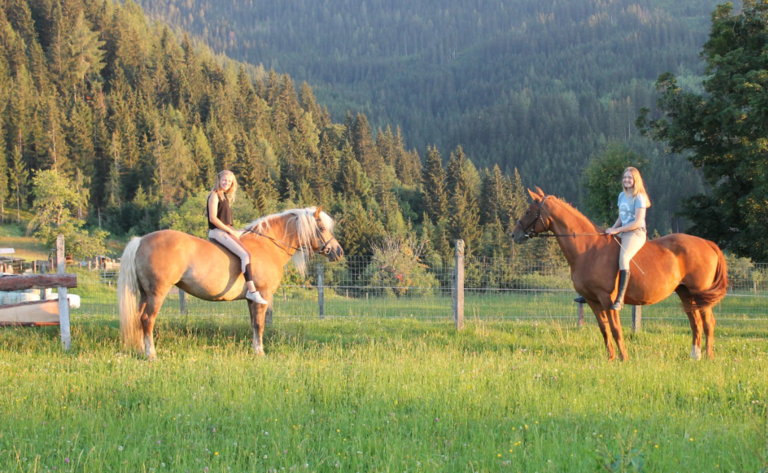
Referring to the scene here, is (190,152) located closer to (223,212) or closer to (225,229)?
(223,212)

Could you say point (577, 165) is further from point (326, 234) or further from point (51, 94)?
point (326, 234)

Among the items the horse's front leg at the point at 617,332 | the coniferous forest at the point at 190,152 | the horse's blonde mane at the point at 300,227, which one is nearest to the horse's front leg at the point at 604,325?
the horse's front leg at the point at 617,332

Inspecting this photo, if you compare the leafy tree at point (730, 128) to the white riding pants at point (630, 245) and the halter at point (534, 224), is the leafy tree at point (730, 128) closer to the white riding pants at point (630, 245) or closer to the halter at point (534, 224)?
the white riding pants at point (630, 245)

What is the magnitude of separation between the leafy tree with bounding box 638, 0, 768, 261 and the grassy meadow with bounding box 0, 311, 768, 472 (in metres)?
10.0

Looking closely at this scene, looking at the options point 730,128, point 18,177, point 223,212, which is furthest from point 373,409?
point 18,177

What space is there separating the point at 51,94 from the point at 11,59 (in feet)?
36.9

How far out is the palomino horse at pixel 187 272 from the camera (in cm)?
829

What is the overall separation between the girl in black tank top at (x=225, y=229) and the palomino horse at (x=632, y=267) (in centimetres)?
403

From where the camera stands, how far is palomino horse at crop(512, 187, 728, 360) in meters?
8.64

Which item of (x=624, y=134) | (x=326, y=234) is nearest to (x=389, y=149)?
(x=624, y=134)

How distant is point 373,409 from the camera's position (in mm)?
5613

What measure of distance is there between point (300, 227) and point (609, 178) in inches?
1324

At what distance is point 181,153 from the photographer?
83812mm

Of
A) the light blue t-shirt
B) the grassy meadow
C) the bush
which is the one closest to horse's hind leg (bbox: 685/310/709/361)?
the grassy meadow
